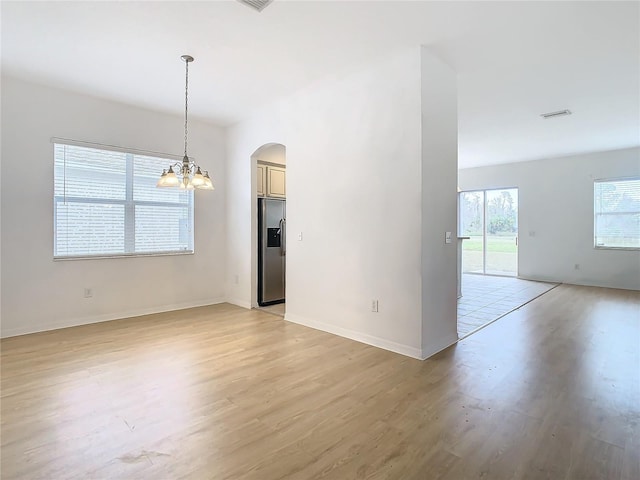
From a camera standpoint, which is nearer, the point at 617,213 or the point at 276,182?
the point at 276,182

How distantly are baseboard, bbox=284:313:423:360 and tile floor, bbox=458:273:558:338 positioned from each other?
0.91 metres

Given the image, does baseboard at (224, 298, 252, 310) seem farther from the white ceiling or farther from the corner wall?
the white ceiling

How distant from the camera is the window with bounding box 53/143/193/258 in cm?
424

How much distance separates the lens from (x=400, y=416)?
2.22 m

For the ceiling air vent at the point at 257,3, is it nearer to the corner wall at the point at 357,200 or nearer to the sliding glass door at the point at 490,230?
the corner wall at the point at 357,200

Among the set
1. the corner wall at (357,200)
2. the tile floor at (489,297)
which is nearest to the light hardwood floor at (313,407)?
the corner wall at (357,200)

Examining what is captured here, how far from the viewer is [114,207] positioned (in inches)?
181

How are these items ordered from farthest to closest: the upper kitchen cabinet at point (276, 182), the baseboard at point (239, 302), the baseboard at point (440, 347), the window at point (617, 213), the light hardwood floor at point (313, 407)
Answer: the window at point (617, 213) → the upper kitchen cabinet at point (276, 182) → the baseboard at point (239, 302) → the baseboard at point (440, 347) → the light hardwood floor at point (313, 407)

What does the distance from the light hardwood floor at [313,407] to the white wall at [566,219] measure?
3986 mm

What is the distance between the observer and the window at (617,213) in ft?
22.6

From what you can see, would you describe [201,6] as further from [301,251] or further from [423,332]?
[423,332]

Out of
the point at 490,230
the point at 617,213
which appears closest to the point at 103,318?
the point at 490,230

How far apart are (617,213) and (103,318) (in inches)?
373

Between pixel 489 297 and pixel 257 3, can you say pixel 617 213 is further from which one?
pixel 257 3
